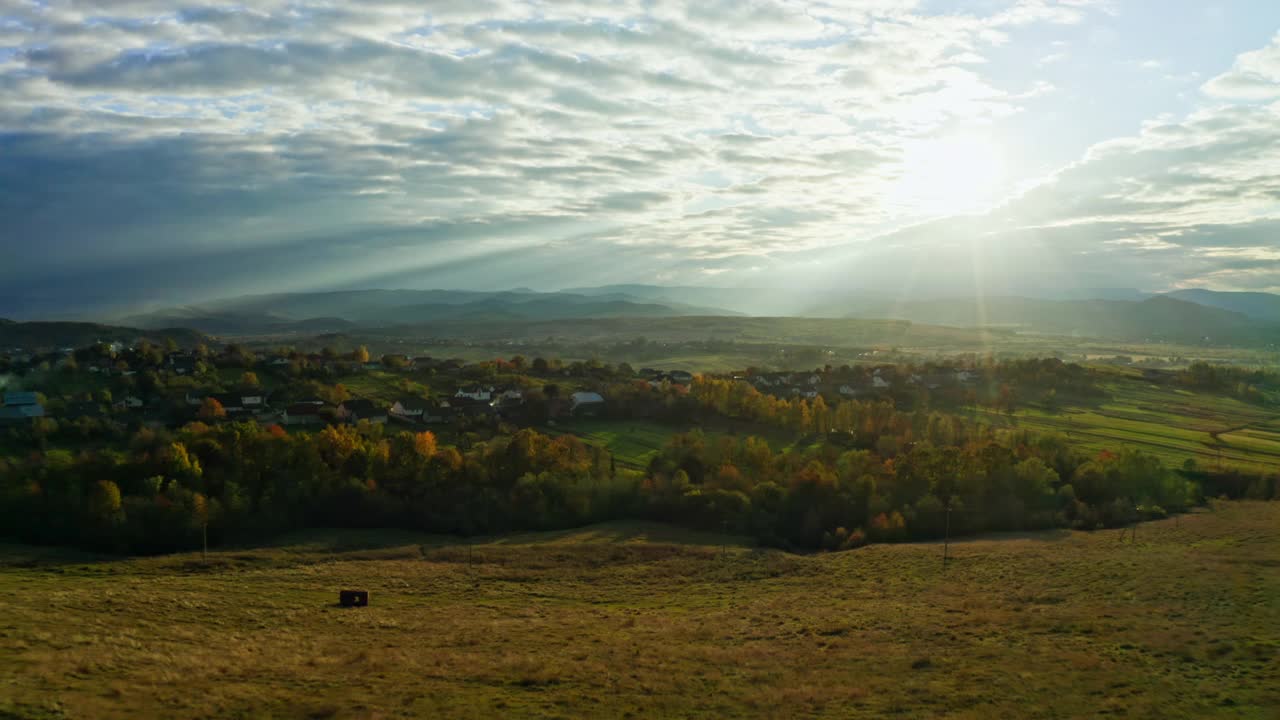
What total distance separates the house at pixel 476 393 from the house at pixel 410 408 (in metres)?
5.33

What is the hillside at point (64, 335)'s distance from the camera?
151625 mm

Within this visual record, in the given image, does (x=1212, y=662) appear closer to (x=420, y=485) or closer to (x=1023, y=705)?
(x=1023, y=705)

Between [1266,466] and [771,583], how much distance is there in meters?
47.4

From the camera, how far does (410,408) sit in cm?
7794

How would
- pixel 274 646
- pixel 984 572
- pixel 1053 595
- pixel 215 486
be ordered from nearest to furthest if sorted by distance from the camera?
pixel 274 646 → pixel 1053 595 → pixel 984 572 → pixel 215 486

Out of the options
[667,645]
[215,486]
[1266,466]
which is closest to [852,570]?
[667,645]

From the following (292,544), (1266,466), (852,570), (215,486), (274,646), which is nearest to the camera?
(274,646)

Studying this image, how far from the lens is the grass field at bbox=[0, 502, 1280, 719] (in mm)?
17219

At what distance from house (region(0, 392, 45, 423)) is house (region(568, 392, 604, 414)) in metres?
49.0

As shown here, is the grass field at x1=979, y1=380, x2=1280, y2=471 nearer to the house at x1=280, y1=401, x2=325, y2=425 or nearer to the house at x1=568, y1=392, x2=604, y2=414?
the house at x1=568, y1=392, x2=604, y2=414

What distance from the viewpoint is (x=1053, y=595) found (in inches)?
1057

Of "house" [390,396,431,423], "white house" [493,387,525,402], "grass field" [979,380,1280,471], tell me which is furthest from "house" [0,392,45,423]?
"grass field" [979,380,1280,471]

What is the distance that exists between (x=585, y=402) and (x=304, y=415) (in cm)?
2922

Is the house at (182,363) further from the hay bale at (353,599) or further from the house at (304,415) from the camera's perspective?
the hay bale at (353,599)
